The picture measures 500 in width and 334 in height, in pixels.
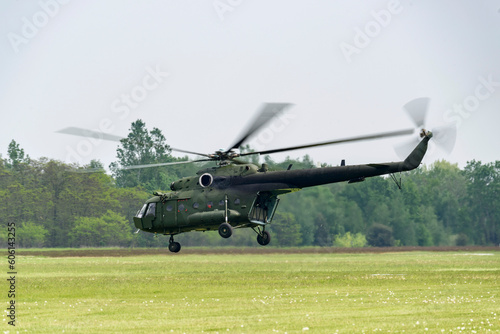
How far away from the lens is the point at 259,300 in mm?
32312

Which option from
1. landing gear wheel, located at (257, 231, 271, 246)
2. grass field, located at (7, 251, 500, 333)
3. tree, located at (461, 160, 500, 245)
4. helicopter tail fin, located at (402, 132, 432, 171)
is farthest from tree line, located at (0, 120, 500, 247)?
helicopter tail fin, located at (402, 132, 432, 171)

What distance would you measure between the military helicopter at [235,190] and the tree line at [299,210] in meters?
22.8

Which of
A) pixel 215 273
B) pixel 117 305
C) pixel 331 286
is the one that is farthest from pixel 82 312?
pixel 215 273

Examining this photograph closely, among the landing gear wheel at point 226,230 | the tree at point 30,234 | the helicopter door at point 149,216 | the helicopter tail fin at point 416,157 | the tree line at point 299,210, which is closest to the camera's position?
the helicopter tail fin at point 416,157

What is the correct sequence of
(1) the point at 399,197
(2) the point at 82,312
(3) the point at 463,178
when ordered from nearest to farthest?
(2) the point at 82,312
(1) the point at 399,197
(3) the point at 463,178

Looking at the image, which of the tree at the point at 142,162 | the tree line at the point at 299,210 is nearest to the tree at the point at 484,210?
the tree line at the point at 299,210

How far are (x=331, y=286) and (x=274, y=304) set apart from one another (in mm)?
9159

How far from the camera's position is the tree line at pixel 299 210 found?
73.1 m

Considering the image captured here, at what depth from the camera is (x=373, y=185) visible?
258 ft

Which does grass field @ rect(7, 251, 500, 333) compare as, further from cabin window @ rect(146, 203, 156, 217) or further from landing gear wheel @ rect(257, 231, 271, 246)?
cabin window @ rect(146, 203, 156, 217)

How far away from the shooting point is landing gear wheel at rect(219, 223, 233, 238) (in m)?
35.4

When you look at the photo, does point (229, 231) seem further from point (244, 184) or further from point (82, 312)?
point (82, 312)

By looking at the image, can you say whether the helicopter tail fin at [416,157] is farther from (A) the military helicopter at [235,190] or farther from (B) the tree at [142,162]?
(B) the tree at [142,162]

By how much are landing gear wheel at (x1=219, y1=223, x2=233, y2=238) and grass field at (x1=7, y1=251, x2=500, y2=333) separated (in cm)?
265
